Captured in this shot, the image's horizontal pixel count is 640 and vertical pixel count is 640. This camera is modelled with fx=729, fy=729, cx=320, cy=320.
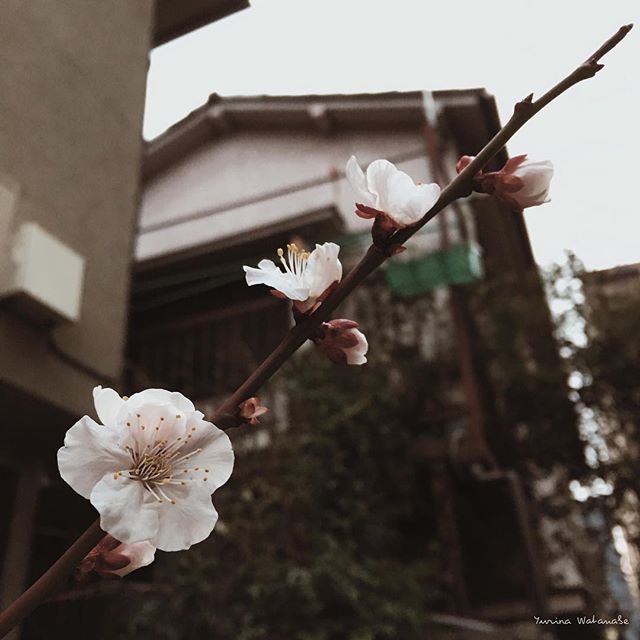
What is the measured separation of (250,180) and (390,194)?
7919mm

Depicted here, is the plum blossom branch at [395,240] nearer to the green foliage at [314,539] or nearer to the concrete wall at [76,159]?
the concrete wall at [76,159]

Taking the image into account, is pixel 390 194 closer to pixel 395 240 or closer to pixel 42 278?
pixel 395 240

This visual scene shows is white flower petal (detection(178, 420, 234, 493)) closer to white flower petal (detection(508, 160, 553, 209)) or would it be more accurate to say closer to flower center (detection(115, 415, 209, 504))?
flower center (detection(115, 415, 209, 504))

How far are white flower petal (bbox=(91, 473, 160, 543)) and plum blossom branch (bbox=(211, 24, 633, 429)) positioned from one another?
0.12 metres

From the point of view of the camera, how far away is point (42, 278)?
9.80 ft

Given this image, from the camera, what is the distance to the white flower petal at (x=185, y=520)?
0.72m

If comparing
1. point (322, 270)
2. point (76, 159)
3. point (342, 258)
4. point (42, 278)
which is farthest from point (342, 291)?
point (342, 258)

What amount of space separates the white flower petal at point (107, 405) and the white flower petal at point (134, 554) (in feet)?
0.44

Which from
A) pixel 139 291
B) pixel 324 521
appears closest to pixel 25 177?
pixel 324 521

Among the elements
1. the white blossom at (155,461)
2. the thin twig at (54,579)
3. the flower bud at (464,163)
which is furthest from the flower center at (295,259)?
the thin twig at (54,579)

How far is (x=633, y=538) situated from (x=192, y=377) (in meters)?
4.15

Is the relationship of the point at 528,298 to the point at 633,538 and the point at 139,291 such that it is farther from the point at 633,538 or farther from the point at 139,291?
the point at 139,291

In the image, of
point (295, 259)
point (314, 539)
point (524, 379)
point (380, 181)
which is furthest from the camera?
point (524, 379)

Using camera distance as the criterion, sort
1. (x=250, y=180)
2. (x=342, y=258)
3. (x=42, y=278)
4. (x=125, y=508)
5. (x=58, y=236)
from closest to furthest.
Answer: (x=125, y=508)
(x=42, y=278)
(x=58, y=236)
(x=342, y=258)
(x=250, y=180)
